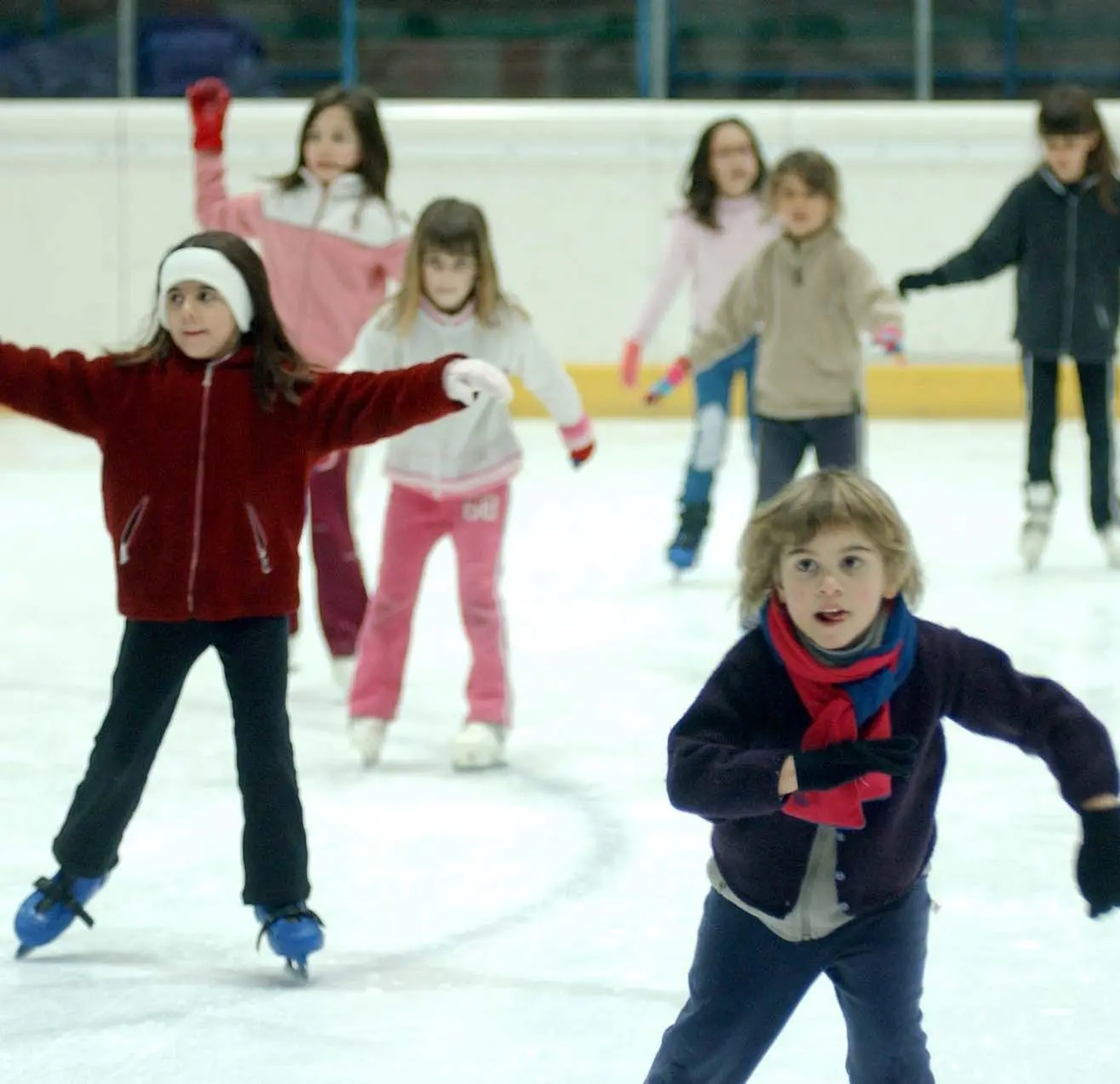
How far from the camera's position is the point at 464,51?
10.6 m

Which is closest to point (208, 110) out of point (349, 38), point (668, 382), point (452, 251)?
point (452, 251)

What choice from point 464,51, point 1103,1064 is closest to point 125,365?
point 1103,1064

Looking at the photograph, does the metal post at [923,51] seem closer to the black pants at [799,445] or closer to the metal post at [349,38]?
the metal post at [349,38]

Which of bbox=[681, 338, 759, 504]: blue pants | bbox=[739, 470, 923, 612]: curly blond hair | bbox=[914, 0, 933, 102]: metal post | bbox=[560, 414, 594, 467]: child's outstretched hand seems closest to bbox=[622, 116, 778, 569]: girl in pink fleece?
bbox=[681, 338, 759, 504]: blue pants

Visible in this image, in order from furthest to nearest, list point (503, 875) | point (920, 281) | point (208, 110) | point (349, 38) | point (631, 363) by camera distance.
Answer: point (349, 38) → point (631, 363) → point (920, 281) → point (208, 110) → point (503, 875)

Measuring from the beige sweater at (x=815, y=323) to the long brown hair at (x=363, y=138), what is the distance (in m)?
1.04

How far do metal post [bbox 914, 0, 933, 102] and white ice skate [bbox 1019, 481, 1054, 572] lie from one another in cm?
442

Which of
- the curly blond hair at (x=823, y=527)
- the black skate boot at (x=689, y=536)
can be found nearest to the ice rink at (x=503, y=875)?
the black skate boot at (x=689, y=536)

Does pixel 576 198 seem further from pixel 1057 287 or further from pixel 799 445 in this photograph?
pixel 799 445

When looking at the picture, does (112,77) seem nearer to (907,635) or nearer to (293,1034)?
(293,1034)

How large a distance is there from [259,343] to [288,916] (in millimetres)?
768

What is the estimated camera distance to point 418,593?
13.0 ft

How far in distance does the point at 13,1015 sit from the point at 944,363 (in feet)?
25.4

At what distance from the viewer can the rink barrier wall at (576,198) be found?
9.77 metres
